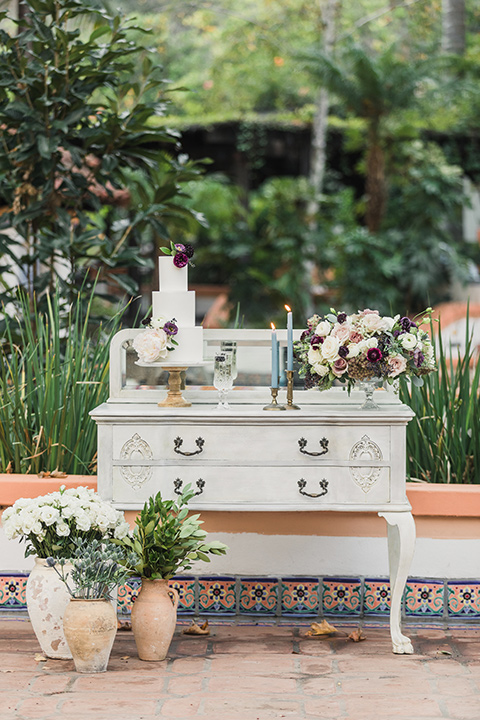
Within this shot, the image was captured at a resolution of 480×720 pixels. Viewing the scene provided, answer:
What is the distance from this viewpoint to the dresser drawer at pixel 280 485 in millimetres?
2898

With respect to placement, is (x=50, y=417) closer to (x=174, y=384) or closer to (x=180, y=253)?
(x=174, y=384)

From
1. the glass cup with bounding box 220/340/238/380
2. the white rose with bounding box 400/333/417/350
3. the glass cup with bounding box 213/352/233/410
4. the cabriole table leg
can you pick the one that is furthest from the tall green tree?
the cabriole table leg

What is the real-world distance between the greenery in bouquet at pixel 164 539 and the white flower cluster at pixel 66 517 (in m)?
0.09

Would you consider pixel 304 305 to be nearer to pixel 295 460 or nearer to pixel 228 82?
pixel 228 82

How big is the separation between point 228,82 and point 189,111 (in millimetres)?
1322

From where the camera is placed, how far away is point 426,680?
9.11ft

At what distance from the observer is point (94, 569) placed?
2.80 m

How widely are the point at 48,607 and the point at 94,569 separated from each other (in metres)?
0.25

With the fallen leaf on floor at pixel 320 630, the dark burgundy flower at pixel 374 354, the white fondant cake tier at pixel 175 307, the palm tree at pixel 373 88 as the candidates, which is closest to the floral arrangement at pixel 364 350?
the dark burgundy flower at pixel 374 354

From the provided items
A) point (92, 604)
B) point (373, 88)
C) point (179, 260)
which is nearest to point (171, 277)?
point (179, 260)

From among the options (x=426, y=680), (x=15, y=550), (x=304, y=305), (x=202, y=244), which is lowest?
(x=426, y=680)

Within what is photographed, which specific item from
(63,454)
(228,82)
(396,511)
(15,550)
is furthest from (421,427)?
(228,82)

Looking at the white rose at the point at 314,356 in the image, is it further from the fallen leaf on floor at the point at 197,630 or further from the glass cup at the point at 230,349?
the fallen leaf on floor at the point at 197,630

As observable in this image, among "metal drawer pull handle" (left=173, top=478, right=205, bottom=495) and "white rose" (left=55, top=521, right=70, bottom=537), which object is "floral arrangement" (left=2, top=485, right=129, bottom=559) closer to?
"white rose" (left=55, top=521, right=70, bottom=537)
